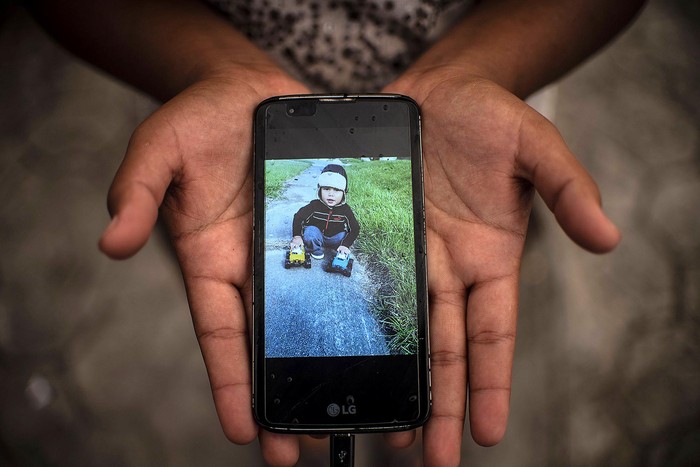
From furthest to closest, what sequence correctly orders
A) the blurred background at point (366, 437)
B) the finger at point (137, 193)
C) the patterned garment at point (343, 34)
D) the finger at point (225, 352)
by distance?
the blurred background at point (366, 437), the patterned garment at point (343, 34), the finger at point (225, 352), the finger at point (137, 193)

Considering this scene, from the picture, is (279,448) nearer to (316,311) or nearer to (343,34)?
(316,311)

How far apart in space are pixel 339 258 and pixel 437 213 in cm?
12

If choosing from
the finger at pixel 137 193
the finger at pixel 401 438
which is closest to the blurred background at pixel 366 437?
the finger at pixel 401 438

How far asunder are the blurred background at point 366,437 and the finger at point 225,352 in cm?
42

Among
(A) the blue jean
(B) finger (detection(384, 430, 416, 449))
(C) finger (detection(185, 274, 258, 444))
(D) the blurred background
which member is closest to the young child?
(A) the blue jean

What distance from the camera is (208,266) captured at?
638 mm

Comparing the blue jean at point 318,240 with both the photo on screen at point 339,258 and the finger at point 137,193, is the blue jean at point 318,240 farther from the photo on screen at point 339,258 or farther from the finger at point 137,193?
the finger at point 137,193

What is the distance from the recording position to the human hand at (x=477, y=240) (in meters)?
0.60

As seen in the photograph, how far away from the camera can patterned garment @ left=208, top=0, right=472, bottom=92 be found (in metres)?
0.79

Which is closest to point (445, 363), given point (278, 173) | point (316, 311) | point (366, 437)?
point (316, 311)

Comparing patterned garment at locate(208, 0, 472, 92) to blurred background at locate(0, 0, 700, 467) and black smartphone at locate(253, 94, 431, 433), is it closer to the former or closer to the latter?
black smartphone at locate(253, 94, 431, 433)

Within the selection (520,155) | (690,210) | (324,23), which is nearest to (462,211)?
(520,155)

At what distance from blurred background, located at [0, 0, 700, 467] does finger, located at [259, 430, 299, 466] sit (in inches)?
15.5

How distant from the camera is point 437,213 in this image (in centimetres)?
68
